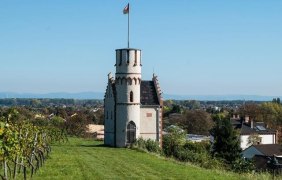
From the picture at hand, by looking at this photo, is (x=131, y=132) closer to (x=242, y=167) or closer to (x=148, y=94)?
(x=148, y=94)

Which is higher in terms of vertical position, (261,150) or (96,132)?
(96,132)

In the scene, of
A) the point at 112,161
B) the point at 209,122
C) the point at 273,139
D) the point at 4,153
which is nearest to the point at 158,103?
the point at 112,161

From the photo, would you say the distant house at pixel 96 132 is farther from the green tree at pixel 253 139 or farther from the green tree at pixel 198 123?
the green tree at pixel 198 123

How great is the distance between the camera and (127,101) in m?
46.4

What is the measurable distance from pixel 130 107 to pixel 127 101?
606mm

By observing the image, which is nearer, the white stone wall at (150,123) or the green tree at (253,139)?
the white stone wall at (150,123)

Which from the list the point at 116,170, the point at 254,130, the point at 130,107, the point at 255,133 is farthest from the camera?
the point at 254,130

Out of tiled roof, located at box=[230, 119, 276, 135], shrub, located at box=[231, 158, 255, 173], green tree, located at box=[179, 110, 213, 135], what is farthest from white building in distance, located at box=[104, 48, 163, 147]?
green tree, located at box=[179, 110, 213, 135]

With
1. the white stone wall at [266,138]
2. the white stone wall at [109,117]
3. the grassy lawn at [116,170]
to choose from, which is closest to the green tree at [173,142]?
the white stone wall at [109,117]

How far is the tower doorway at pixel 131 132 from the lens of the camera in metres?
46.4

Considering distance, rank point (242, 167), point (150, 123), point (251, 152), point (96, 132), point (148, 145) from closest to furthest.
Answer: point (148, 145) < point (242, 167) < point (150, 123) < point (96, 132) < point (251, 152)

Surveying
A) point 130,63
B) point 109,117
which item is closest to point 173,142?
point 109,117

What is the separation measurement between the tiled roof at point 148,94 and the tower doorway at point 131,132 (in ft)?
8.15

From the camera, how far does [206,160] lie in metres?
35.4
